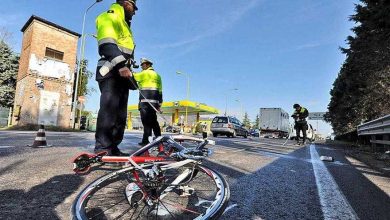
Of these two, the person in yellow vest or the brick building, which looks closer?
the person in yellow vest

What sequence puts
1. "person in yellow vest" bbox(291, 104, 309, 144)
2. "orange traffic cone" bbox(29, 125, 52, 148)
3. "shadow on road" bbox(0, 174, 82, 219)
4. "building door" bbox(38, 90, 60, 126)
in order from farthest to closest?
"building door" bbox(38, 90, 60, 126), "person in yellow vest" bbox(291, 104, 309, 144), "orange traffic cone" bbox(29, 125, 52, 148), "shadow on road" bbox(0, 174, 82, 219)

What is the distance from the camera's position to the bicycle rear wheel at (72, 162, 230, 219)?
7.10ft

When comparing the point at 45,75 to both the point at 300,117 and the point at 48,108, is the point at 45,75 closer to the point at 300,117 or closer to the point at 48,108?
the point at 48,108

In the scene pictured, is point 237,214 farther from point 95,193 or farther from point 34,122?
point 34,122

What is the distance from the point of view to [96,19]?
3.90 metres

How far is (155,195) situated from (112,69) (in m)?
2.09

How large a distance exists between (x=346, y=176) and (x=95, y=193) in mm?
4046

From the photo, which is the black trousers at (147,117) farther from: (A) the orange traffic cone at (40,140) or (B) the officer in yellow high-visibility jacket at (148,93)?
(A) the orange traffic cone at (40,140)

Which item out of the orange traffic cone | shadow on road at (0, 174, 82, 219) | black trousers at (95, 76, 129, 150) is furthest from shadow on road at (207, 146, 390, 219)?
the orange traffic cone

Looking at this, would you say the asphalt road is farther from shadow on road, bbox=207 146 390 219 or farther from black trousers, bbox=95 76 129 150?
black trousers, bbox=95 76 129 150

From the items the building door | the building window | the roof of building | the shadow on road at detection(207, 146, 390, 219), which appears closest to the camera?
the shadow on road at detection(207, 146, 390, 219)

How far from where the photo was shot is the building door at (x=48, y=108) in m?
27.4

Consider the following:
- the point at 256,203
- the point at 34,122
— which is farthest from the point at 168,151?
the point at 34,122

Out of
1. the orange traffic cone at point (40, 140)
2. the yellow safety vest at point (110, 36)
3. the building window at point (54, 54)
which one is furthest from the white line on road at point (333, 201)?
the building window at point (54, 54)
